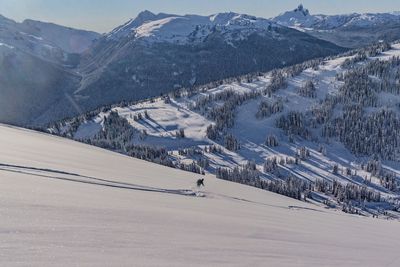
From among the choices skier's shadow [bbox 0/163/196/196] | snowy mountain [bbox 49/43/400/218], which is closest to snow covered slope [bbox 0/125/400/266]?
skier's shadow [bbox 0/163/196/196]

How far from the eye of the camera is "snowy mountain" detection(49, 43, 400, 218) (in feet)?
370

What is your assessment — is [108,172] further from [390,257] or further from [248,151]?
[248,151]

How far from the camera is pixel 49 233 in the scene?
7293 millimetres

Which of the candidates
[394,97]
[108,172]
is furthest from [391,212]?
[108,172]

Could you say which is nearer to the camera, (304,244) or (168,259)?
(168,259)

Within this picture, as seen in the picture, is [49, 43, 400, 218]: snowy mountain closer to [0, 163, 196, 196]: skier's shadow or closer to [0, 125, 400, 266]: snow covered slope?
[0, 163, 196, 196]: skier's shadow

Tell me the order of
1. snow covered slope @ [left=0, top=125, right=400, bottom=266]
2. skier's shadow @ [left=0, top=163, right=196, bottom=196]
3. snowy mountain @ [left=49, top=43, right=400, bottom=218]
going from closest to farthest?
snow covered slope @ [left=0, top=125, right=400, bottom=266]
skier's shadow @ [left=0, top=163, right=196, bottom=196]
snowy mountain @ [left=49, top=43, right=400, bottom=218]

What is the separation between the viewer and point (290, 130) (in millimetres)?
148250

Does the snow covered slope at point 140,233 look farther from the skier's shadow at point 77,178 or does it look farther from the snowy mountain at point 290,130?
the snowy mountain at point 290,130

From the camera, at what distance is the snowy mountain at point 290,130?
113 m

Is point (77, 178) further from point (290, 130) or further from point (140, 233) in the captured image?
point (290, 130)

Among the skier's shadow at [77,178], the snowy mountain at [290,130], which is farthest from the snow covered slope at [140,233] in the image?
the snowy mountain at [290,130]

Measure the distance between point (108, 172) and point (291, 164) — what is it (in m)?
112

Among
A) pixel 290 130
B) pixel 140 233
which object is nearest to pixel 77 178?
pixel 140 233
